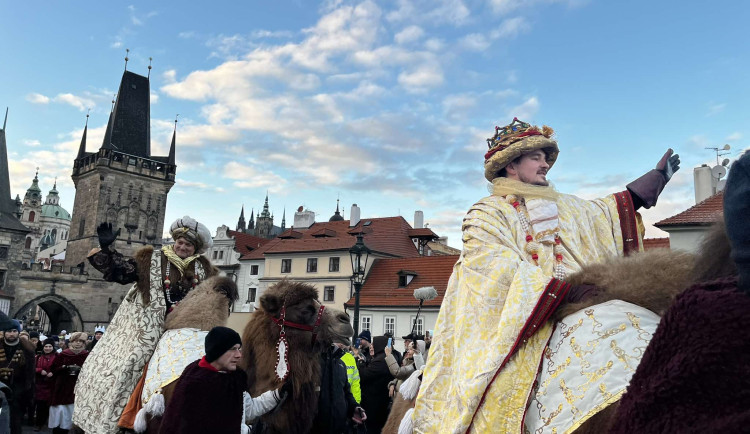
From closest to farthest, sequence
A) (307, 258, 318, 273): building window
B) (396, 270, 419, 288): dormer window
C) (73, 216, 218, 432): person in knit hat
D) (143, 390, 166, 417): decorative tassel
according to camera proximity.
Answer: (143, 390, 166, 417): decorative tassel → (73, 216, 218, 432): person in knit hat → (396, 270, 419, 288): dormer window → (307, 258, 318, 273): building window

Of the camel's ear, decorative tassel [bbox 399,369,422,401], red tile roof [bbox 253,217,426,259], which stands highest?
red tile roof [bbox 253,217,426,259]

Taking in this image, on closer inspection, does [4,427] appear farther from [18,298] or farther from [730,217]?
[18,298]

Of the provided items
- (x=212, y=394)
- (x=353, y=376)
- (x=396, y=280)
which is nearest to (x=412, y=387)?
(x=212, y=394)

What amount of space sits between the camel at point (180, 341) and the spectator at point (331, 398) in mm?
1018

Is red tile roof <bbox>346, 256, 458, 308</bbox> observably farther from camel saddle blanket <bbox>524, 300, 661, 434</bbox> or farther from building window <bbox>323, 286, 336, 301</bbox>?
camel saddle blanket <bbox>524, 300, 661, 434</bbox>

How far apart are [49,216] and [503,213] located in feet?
567

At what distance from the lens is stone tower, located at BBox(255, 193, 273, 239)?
11750 cm

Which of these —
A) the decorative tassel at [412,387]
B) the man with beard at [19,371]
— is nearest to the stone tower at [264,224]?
the man with beard at [19,371]

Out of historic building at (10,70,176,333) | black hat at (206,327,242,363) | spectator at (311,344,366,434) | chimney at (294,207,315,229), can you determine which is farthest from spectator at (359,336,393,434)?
historic building at (10,70,176,333)

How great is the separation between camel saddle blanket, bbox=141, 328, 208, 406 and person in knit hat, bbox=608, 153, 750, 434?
3891 mm

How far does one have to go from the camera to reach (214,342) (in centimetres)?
404

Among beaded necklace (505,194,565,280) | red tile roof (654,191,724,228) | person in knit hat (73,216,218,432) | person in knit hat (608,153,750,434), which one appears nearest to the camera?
person in knit hat (608,153,750,434)

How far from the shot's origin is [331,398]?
518 cm

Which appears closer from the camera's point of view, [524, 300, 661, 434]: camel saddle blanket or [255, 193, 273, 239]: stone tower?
[524, 300, 661, 434]: camel saddle blanket
